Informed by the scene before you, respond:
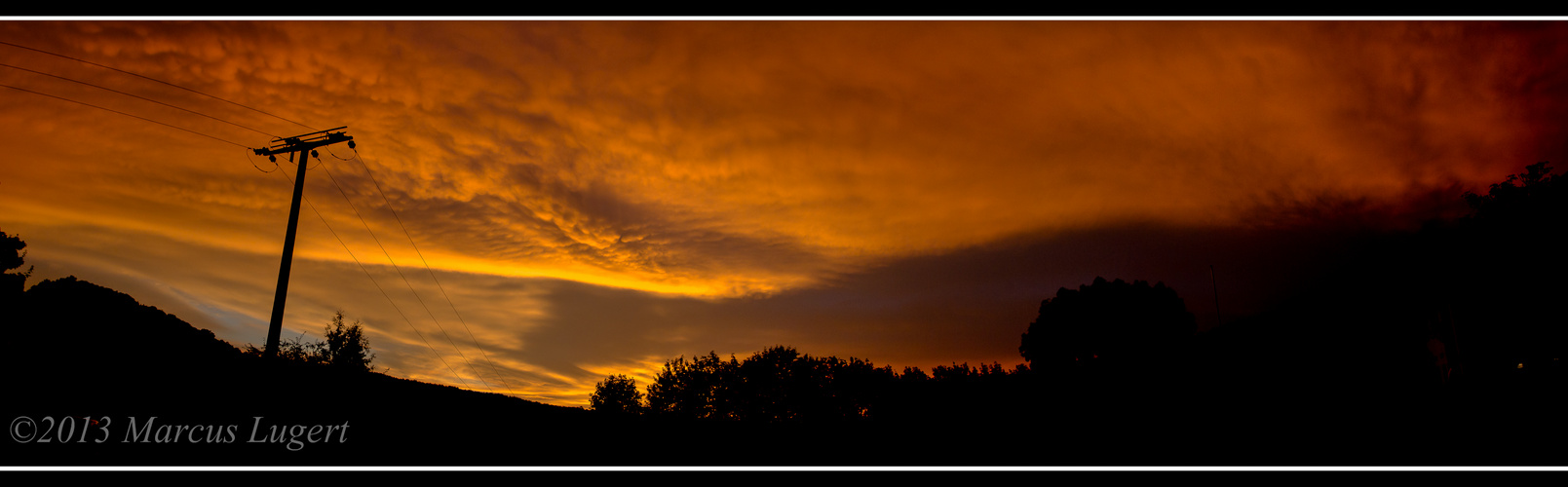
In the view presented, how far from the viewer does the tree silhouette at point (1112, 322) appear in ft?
159

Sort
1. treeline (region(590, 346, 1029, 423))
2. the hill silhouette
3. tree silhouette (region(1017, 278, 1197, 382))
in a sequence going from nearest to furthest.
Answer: the hill silhouette, tree silhouette (region(1017, 278, 1197, 382)), treeline (region(590, 346, 1029, 423))

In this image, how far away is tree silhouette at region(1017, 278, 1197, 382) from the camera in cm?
4850

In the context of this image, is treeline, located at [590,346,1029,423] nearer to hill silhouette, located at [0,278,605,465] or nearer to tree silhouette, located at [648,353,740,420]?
tree silhouette, located at [648,353,740,420]

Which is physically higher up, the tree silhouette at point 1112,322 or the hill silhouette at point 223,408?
the tree silhouette at point 1112,322

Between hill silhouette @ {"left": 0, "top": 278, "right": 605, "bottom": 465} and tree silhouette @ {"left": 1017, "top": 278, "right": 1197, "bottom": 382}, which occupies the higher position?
tree silhouette @ {"left": 1017, "top": 278, "right": 1197, "bottom": 382}

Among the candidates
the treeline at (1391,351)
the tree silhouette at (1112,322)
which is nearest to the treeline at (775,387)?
the tree silhouette at (1112,322)

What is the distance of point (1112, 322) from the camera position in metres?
49.5

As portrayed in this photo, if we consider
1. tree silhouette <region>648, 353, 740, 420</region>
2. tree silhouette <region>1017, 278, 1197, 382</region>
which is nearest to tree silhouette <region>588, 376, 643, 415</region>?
tree silhouette <region>648, 353, 740, 420</region>

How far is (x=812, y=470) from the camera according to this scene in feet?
18.8

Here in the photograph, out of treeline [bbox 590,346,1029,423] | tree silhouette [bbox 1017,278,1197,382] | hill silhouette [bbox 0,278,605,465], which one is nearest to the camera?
hill silhouette [bbox 0,278,605,465]

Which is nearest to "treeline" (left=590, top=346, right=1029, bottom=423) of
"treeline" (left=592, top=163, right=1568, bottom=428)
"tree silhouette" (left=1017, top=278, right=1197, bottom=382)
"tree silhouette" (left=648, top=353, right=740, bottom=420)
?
"tree silhouette" (left=648, top=353, right=740, bottom=420)

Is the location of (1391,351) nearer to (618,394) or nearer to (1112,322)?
(1112,322)

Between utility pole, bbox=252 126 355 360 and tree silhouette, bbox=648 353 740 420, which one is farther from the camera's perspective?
tree silhouette, bbox=648 353 740 420

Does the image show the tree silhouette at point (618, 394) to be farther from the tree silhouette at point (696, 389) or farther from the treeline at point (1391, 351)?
the treeline at point (1391, 351)
